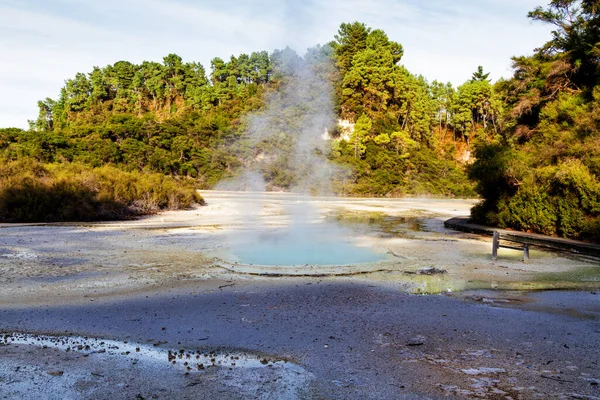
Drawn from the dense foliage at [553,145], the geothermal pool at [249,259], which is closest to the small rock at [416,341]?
the geothermal pool at [249,259]

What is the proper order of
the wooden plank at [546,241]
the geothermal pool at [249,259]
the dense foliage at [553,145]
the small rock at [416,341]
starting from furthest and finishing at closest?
the dense foliage at [553,145] < the wooden plank at [546,241] < the geothermal pool at [249,259] < the small rock at [416,341]

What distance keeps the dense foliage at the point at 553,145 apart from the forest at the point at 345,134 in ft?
0.17

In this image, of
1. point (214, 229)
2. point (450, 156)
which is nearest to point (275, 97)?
point (214, 229)

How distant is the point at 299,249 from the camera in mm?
12234

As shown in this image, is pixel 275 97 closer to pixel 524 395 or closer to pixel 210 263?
pixel 210 263

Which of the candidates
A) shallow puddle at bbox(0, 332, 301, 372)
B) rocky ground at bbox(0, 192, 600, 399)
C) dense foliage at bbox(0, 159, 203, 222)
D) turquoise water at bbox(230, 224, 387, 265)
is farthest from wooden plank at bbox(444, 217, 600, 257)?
dense foliage at bbox(0, 159, 203, 222)

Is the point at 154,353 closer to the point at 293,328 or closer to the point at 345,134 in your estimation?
the point at 293,328

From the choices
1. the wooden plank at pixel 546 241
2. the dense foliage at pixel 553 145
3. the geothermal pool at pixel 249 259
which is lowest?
the geothermal pool at pixel 249 259

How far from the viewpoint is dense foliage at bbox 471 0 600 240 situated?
14609mm

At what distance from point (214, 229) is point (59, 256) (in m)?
6.53

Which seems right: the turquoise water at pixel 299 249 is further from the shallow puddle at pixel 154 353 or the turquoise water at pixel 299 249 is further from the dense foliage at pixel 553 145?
the dense foliage at pixel 553 145

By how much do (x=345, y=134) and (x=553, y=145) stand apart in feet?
124

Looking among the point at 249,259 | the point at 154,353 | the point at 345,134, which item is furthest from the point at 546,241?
the point at 345,134

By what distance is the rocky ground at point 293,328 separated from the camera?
4.04 meters
